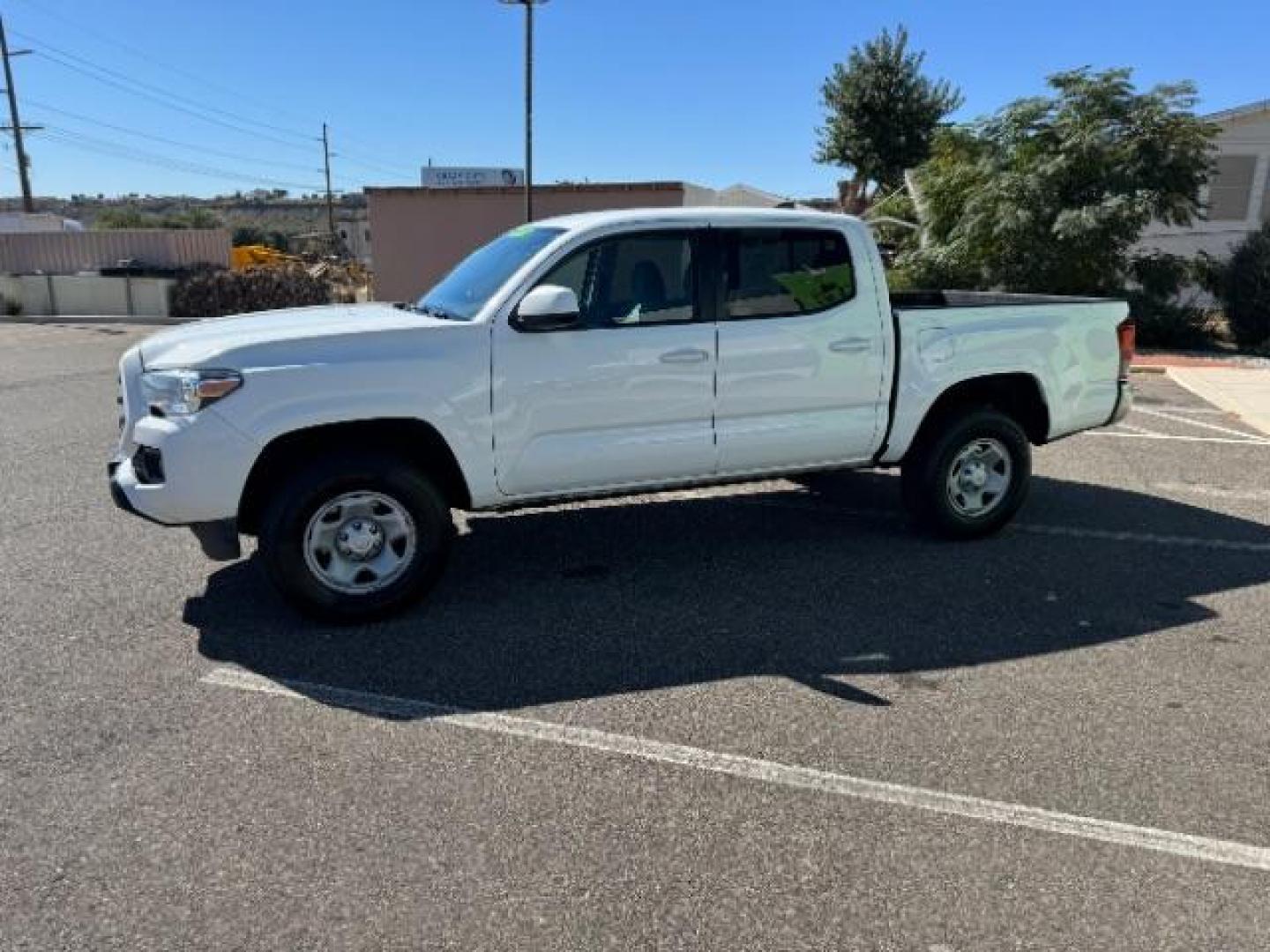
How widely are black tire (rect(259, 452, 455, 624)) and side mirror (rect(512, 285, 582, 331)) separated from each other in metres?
0.89

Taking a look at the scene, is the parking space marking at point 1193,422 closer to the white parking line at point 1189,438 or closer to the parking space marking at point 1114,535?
the white parking line at point 1189,438

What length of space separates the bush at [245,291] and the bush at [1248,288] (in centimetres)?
1988

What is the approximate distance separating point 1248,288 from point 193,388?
1658 cm

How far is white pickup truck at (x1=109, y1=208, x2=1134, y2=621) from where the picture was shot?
4246 mm

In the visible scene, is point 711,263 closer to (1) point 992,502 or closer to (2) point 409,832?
(1) point 992,502

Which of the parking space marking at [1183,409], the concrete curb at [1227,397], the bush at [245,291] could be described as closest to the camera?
the concrete curb at [1227,397]

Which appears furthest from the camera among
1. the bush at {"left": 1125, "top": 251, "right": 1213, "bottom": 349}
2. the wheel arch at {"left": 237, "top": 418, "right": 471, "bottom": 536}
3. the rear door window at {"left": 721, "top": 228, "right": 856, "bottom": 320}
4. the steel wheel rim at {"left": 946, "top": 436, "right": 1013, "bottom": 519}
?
the bush at {"left": 1125, "top": 251, "right": 1213, "bottom": 349}

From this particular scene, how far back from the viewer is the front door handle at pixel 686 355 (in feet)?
15.8

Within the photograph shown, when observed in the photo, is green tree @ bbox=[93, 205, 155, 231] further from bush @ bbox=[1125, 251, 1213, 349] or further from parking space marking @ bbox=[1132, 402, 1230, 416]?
parking space marking @ bbox=[1132, 402, 1230, 416]

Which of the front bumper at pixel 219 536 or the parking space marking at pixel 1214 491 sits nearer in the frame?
the front bumper at pixel 219 536

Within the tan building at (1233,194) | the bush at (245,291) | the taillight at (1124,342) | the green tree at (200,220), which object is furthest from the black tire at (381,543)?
the green tree at (200,220)

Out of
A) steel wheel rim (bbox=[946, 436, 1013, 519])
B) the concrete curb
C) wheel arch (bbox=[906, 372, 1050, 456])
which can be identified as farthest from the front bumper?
the concrete curb

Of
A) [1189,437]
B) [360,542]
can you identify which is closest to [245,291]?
[1189,437]

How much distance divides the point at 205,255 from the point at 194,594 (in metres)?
27.7
